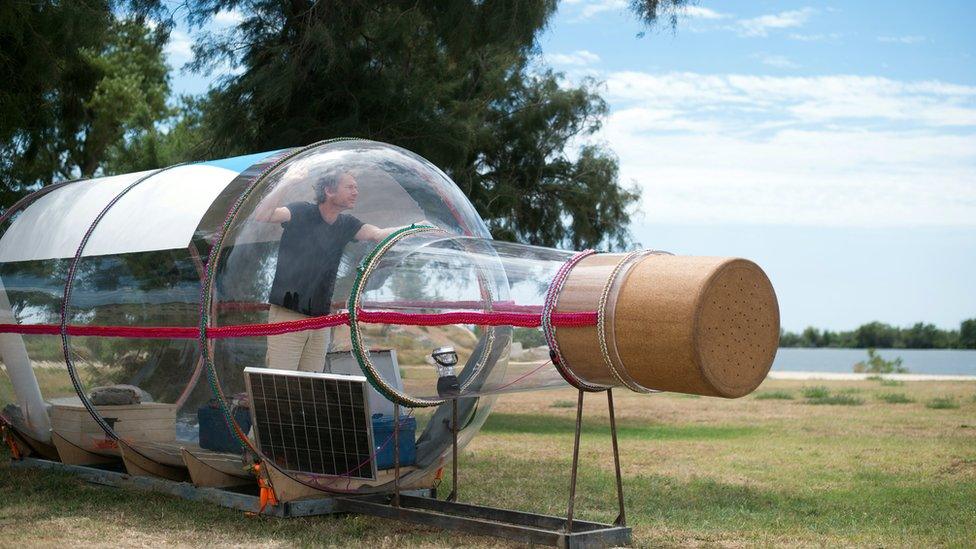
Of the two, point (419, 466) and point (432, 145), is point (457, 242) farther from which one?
point (432, 145)

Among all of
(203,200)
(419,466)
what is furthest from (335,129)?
(419,466)

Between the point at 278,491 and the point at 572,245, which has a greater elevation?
the point at 572,245

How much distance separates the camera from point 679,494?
799cm

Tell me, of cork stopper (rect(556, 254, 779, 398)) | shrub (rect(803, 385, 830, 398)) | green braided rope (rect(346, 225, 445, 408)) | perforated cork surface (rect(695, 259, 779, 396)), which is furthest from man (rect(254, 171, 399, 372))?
shrub (rect(803, 385, 830, 398))

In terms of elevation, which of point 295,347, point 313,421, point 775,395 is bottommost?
point 775,395

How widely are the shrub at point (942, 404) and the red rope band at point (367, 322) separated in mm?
12464

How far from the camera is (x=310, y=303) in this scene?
5918 millimetres

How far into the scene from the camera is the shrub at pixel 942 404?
16141 millimetres

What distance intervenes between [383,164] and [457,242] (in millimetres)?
824

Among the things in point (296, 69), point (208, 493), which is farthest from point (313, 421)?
point (296, 69)

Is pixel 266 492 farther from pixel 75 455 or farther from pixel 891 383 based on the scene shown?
pixel 891 383

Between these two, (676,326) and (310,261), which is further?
(310,261)

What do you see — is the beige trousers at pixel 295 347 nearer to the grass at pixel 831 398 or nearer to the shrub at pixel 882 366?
the grass at pixel 831 398

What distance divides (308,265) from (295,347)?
0.46 m
